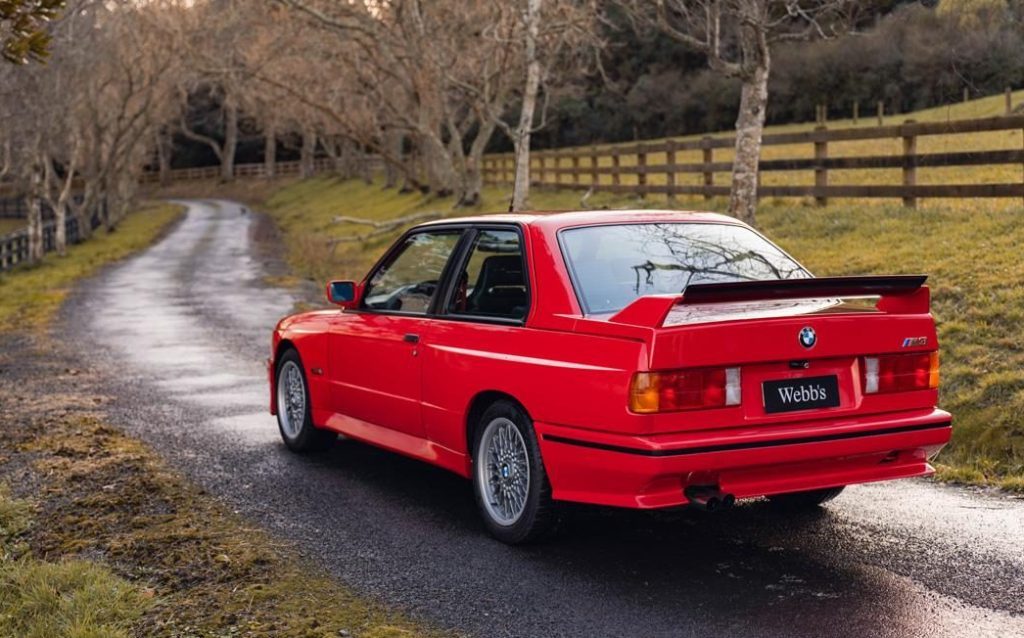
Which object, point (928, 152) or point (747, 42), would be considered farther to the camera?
point (928, 152)

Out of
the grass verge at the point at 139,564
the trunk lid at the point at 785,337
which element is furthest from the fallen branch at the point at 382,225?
the trunk lid at the point at 785,337

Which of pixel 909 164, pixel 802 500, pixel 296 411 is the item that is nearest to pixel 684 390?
pixel 802 500

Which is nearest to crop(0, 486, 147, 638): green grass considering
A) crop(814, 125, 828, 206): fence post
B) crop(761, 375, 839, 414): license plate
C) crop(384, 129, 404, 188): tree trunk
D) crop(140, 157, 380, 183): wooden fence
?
crop(761, 375, 839, 414): license plate

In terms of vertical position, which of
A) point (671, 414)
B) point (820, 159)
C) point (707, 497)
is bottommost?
point (707, 497)

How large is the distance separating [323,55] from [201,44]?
377 centimetres

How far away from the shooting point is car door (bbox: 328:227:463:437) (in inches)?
278

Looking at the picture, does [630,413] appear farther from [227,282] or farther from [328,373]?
[227,282]

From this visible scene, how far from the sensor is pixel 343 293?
7.92 m

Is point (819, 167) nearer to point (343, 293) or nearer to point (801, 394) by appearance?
point (343, 293)

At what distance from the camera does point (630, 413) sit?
535cm

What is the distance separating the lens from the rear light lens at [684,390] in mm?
5328

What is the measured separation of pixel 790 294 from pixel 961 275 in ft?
22.2

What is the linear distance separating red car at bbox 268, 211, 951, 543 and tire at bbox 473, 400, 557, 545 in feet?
0.03

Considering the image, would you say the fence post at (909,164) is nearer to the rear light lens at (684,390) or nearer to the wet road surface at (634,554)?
Answer: the wet road surface at (634,554)
